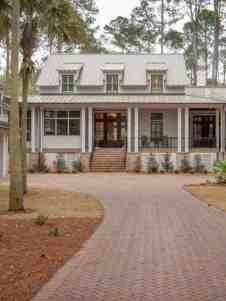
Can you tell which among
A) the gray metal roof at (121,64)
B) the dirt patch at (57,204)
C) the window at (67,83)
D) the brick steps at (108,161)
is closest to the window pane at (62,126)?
the brick steps at (108,161)

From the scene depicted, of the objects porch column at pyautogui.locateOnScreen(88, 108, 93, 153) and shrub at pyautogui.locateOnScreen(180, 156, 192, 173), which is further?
porch column at pyautogui.locateOnScreen(88, 108, 93, 153)

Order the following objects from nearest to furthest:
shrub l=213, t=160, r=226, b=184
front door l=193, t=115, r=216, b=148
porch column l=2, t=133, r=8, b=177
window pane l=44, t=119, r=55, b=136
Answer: shrub l=213, t=160, r=226, b=184
porch column l=2, t=133, r=8, b=177
window pane l=44, t=119, r=55, b=136
front door l=193, t=115, r=216, b=148

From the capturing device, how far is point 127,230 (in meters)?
9.76

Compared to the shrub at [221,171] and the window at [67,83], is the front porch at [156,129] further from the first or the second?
the shrub at [221,171]

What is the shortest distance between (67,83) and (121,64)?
422 cm

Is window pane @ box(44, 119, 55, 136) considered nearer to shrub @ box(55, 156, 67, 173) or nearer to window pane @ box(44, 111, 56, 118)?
window pane @ box(44, 111, 56, 118)

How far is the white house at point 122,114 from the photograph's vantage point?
29922 millimetres

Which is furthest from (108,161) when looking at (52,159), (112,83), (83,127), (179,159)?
(112,83)

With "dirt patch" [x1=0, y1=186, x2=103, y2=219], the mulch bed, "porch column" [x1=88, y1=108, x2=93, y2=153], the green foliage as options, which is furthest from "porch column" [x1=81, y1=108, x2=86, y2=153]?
the mulch bed

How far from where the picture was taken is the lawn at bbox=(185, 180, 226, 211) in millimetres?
14579

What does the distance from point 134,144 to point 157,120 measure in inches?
126

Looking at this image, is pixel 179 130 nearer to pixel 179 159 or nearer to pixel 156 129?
pixel 179 159

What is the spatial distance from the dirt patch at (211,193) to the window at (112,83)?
14.0m

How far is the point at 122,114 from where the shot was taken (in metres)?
32.8
